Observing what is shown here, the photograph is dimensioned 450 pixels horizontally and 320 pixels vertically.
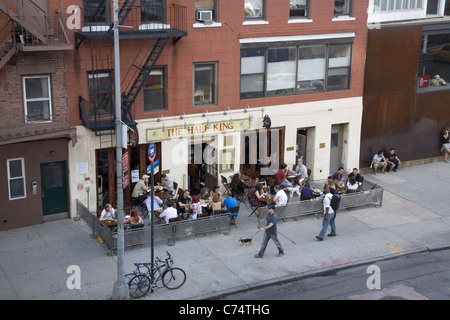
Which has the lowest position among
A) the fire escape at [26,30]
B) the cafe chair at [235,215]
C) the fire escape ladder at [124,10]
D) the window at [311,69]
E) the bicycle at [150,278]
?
the bicycle at [150,278]

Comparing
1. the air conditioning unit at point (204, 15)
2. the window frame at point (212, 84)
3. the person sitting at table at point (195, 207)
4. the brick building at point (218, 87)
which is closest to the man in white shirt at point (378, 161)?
the brick building at point (218, 87)

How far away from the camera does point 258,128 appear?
2525 centimetres

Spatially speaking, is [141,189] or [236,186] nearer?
[141,189]

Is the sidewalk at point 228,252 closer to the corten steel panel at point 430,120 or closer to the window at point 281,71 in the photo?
the window at point 281,71

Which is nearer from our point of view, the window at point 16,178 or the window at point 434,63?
the window at point 16,178

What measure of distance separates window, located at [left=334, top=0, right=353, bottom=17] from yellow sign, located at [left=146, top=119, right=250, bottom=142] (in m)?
Answer: 6.08

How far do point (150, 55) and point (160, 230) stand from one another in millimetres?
6130

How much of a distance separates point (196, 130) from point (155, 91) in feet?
7.32

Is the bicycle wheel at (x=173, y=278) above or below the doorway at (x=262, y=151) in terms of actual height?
below

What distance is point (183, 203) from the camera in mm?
21859

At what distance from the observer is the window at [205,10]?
22844 millimetres

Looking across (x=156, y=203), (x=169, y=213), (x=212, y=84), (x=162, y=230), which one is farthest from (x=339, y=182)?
(x=162, y=230)

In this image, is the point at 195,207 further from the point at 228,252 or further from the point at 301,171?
the point at 301,171

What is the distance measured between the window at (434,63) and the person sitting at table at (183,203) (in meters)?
13.4
